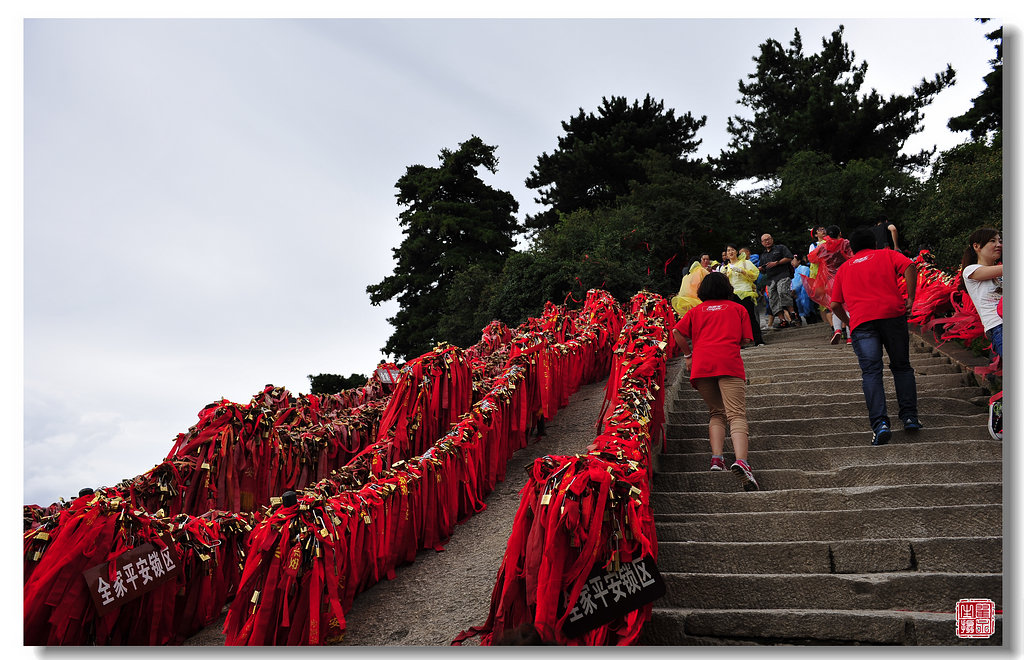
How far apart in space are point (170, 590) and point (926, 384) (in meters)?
5.95

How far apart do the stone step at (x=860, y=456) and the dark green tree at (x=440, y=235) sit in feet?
50.8

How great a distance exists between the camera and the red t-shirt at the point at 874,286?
4.88m

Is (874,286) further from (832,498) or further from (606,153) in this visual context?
(606,153)

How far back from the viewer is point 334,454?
612 cm

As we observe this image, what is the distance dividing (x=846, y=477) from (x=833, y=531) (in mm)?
737

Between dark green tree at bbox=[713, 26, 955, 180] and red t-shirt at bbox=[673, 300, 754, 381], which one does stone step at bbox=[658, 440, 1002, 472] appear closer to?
red t-shirt at bbox=[673, 300, 754, 381]

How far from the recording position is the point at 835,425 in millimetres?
5441

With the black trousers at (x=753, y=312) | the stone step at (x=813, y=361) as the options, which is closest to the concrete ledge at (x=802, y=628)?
the stone step at (x=813, y=361)

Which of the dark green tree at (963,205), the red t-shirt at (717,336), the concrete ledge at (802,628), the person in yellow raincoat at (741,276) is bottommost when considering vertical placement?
the concrete ledge at (802,628)

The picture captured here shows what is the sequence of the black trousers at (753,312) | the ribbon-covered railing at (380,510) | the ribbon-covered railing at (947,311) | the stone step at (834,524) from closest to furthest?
the ribbon-covered railing at (380,510) → the stone step at (834,524) → the ribbon-covered railing at (947,311) → the black trousers at (753,312)

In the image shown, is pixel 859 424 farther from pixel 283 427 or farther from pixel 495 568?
pixel 283 427

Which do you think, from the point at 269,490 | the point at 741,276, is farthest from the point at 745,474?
the point at 741,276

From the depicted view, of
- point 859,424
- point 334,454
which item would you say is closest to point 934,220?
point 859,424

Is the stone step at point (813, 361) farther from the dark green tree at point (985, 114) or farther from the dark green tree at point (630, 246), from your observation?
the dark green tree at point (630, 246)
